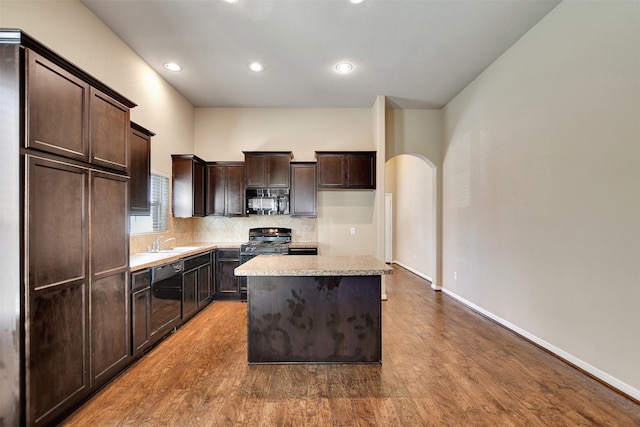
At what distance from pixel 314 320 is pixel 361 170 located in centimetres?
284

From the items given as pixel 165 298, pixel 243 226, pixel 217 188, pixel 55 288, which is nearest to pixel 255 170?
pixel 217 188

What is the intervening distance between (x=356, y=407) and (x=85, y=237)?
226 cm

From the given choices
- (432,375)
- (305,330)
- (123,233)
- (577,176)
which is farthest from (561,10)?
(123,233)

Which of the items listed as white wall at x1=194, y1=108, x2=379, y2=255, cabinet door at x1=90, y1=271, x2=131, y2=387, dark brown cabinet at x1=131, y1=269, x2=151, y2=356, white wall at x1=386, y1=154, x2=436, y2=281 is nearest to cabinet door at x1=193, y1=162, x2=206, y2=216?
white wall at x1=194, y1=108, x2=379, y2=255

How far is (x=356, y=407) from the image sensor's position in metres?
2.00

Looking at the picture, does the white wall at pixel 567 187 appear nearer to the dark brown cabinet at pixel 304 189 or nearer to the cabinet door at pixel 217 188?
the dark brown cabinet at pixel 304 189

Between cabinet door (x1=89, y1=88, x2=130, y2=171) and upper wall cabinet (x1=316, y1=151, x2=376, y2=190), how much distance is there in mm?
2836

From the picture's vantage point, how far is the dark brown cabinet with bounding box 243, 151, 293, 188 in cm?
469

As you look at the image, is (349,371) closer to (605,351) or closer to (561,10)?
(605,351)

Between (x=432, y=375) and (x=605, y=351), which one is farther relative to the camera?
(x=432, y=375)

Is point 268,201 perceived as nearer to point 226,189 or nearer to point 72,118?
point 226,189

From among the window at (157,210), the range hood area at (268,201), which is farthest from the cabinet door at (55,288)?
the range hood area at (268,201)

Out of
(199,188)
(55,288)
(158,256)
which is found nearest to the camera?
(55,288)

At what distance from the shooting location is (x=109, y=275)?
2.23m
